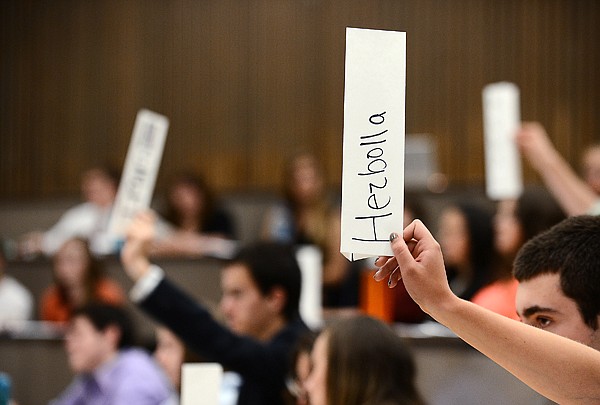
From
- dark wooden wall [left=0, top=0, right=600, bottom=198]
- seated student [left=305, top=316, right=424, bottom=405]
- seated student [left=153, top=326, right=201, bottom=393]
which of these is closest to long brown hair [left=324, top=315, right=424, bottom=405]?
seated student [left=305, top=316, right=424, bottom=405]

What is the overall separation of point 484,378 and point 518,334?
2.09 meters

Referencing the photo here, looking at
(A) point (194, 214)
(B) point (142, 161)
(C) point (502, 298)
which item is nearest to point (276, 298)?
(B) point (142, 161)

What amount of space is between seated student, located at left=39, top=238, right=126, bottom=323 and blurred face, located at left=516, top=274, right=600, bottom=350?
395 centimetres

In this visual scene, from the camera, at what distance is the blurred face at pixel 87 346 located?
404cm

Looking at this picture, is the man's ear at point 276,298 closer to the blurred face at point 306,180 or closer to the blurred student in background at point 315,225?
the blurred student in background at point 315,225

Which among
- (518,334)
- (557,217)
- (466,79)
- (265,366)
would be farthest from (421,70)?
(518,334)

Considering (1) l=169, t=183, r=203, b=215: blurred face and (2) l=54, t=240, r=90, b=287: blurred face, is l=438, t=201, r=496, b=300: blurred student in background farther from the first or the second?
(1) l=169, t=183, r=203, b=215: blurred face

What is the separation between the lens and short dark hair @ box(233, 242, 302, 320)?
3.05 metres

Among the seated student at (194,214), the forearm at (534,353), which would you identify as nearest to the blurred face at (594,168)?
the seated student at (194,214)

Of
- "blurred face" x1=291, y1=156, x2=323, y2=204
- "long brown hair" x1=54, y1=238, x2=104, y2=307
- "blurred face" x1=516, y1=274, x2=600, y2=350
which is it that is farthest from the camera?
"blurred face" x1=291, y1=156, x2=323, y2=204

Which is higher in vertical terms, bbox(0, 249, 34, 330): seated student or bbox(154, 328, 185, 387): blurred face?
bbox(154, 328, 185, 387): blurred face

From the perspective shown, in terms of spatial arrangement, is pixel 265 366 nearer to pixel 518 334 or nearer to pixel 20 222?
pixel 518 334

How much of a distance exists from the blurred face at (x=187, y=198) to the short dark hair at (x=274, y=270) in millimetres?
3196

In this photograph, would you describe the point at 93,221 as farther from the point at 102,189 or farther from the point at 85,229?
the point at 102,189
